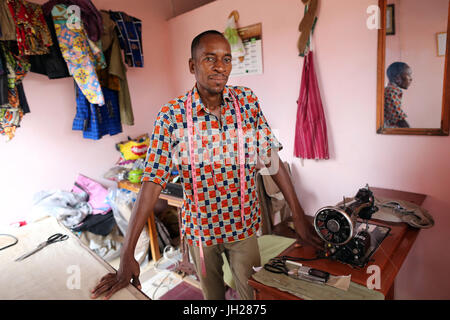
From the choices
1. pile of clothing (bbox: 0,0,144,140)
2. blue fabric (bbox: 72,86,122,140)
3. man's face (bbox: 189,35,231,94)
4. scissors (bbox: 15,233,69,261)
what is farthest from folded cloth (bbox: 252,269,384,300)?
blue fabric (bbox: 72,86,122,140)

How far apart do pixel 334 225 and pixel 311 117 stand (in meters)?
1.35

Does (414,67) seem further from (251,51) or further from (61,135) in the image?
(61,135)

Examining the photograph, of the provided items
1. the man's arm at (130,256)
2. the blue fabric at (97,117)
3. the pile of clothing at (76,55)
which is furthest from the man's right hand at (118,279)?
the blue fabric at (97,117)

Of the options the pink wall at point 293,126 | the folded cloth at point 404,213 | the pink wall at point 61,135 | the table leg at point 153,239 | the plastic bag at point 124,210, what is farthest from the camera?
the table leg at point 153,239

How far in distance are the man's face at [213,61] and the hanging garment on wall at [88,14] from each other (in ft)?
6.20

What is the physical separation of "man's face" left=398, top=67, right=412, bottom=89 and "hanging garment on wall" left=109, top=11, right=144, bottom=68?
2.52m

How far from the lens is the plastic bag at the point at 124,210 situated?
9.07ft

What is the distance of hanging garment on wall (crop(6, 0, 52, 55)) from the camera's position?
7.14ft

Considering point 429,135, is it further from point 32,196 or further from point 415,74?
point 32,196

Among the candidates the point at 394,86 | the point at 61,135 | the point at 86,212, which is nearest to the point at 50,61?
the point at 61,135

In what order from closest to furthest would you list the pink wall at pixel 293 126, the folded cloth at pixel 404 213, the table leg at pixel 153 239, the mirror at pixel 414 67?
the folded cloth at pixel 404 213
the mirror at pixel 414 67
the pink wall at pixel 293 126
the table leg at pixel 153 239

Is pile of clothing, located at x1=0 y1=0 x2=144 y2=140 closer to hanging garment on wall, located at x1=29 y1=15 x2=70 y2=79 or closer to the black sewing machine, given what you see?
hanging garment on wall, located at x1=29 y1=15 x2=70 y2=79

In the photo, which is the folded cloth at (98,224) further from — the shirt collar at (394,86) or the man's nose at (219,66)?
the shirt collar at (394,86)
